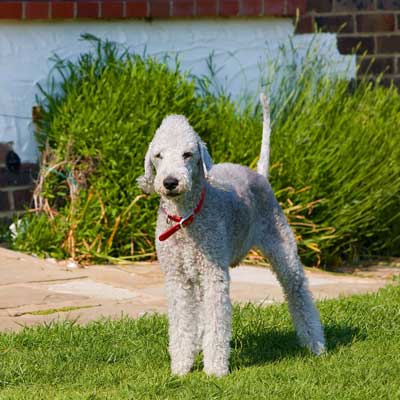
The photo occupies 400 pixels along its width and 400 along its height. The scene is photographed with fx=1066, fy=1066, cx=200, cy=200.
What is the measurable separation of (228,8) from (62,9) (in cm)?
158

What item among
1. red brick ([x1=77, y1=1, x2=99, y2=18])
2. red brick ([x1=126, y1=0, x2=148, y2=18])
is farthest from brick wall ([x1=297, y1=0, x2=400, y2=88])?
red brick ([x1=77, y1=1, x2=99, y2=18])

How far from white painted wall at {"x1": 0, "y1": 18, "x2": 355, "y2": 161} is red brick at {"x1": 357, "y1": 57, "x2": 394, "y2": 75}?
212 mm

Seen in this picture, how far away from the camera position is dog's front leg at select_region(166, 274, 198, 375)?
5219 mm

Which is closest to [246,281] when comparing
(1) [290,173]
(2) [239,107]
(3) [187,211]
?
(1) [290,173]

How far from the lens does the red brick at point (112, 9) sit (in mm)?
9070

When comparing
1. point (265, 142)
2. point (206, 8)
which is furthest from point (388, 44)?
point (265, 142)

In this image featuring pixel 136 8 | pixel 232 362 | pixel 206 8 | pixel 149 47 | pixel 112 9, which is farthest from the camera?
pixel 206 8

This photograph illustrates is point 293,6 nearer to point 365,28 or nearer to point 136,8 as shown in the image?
point 365,28

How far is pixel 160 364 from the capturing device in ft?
17.9

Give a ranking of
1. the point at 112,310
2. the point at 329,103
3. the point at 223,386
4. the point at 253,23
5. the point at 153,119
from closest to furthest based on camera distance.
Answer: the point at 223,386 → the point at 112,310 → the point at 153,119 → the point at 329,103 → the point at 253,23

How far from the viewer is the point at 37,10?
8.80 m

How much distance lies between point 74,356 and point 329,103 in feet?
14.4

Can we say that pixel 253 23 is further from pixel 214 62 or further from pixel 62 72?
pixel 62 72

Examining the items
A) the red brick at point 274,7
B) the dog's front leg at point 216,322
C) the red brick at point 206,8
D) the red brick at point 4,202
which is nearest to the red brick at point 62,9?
the red brick at point 206,8
